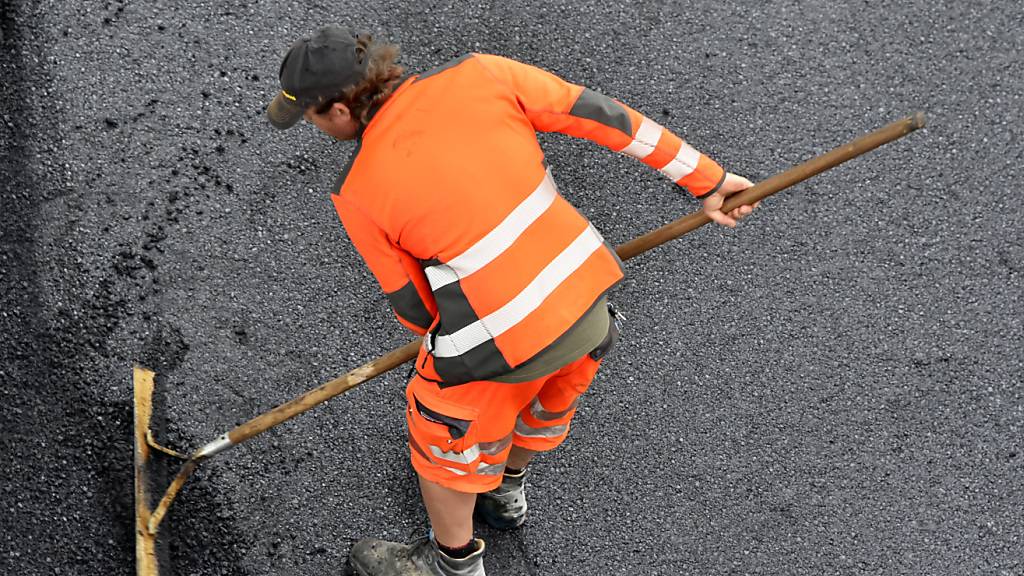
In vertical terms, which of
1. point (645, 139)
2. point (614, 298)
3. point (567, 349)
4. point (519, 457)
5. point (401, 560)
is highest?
point (645, 139)

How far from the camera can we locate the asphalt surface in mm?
2973

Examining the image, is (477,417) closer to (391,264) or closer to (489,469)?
(489,469)

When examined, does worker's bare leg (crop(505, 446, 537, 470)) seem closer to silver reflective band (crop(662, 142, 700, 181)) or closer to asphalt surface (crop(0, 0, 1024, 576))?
asphalt surface (crop(0, 0, 1024, 576))

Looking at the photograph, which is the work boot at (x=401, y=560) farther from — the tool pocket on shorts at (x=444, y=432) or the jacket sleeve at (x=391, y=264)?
the jacket sleeve at (x=391, y=264)

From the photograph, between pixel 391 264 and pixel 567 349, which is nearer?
pixel 391 264

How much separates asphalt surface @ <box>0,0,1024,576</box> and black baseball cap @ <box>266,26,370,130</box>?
1.24 meters

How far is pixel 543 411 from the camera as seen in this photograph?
2.58 meters

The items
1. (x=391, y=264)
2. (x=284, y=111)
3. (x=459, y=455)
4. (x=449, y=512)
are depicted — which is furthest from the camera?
(x=449, y=512)

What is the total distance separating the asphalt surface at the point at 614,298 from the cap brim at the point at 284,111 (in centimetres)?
103

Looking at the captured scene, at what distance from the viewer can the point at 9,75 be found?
3.18 metres

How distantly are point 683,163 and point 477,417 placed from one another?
0.86 m

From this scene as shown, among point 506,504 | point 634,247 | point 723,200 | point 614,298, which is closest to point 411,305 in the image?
point 634,247

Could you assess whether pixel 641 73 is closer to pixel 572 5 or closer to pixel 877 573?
pixel 572 5

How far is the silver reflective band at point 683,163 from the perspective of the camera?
7.46 ft
